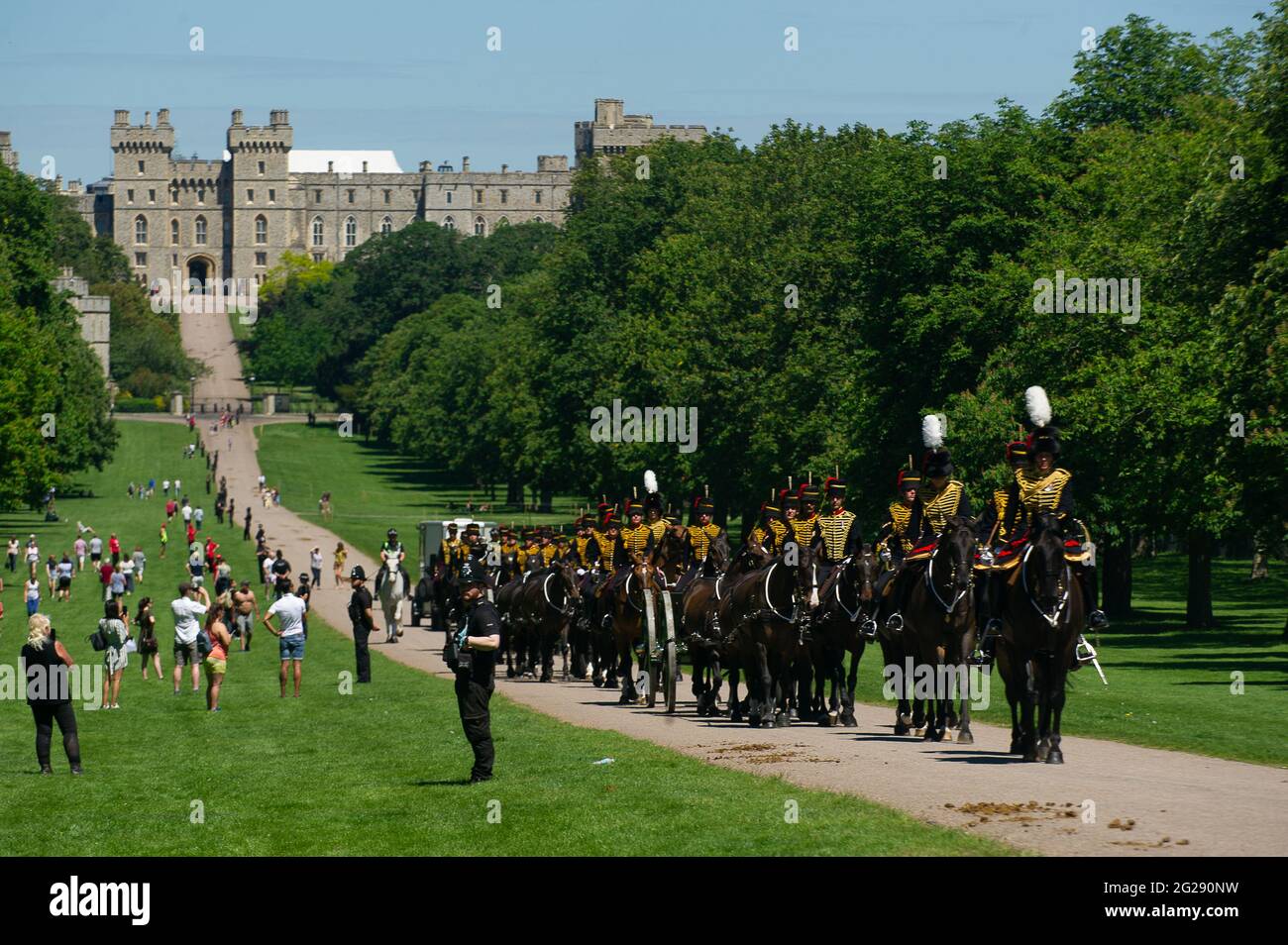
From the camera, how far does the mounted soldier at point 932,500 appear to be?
24.3m

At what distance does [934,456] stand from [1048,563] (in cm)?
288

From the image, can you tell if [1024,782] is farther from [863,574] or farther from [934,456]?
[863,574]

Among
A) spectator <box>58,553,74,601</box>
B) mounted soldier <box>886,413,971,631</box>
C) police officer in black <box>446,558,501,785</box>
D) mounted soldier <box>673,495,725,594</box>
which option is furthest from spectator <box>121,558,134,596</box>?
police officer in black <box>446,558,501,785</box>

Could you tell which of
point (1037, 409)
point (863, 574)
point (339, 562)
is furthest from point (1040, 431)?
point (339, 562)

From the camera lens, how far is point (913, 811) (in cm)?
1862

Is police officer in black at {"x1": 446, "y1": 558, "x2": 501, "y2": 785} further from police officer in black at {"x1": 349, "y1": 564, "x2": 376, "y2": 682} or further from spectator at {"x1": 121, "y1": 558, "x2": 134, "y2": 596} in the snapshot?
spectator at {"x1": 121, "y1": 558, "x2": 134, "y2": 596}

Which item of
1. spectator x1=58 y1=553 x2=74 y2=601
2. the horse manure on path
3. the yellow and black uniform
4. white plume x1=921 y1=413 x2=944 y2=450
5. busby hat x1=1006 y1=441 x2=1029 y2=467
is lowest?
spectator x1=58 y1=553 x2=74 y2=601

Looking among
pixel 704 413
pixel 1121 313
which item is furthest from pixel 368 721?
pixel 704 413

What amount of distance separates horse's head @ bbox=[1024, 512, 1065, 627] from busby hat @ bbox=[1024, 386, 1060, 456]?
649 millimetres

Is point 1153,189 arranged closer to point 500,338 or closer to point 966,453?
point 966,453

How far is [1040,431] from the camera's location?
2200 centimetres

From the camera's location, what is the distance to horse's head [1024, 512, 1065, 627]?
2180 cm
